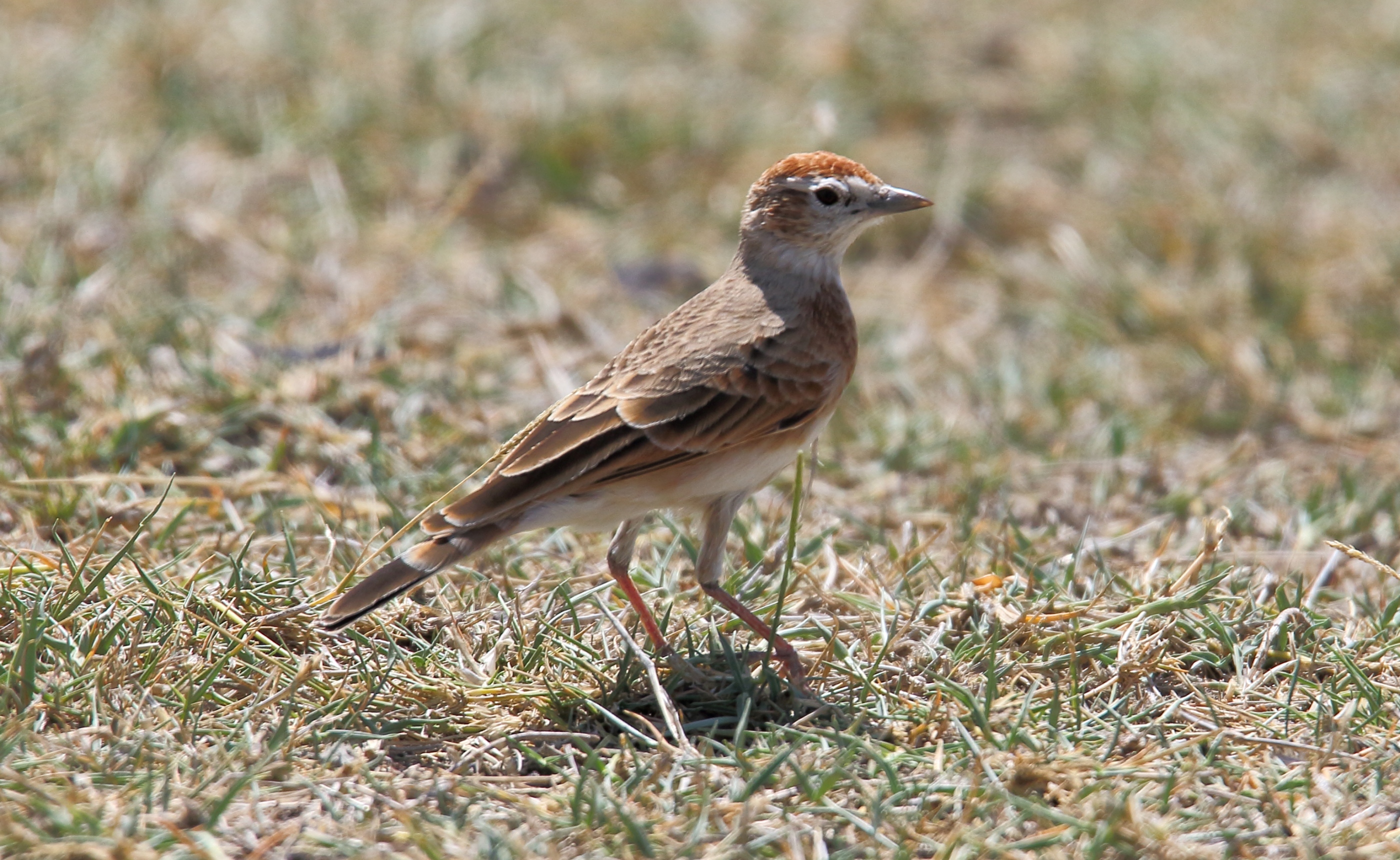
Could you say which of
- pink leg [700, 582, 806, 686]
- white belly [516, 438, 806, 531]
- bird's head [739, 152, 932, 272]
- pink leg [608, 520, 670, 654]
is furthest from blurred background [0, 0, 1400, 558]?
pink leg [700, 582, 806, 686]

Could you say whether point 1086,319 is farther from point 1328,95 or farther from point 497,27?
point 497,27

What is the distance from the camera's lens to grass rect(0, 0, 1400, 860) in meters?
3.59

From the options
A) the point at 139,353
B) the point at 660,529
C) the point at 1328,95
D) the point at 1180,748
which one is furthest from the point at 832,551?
the point at 1328,95

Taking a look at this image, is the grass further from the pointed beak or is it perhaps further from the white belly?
the pointed beak

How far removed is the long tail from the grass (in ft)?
0.82

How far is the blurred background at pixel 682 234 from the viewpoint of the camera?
19.3 feet

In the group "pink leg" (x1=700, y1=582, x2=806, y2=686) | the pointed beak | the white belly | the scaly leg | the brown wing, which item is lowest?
"pink leg" (x1=700, y1=582, x2=806, y2=686)

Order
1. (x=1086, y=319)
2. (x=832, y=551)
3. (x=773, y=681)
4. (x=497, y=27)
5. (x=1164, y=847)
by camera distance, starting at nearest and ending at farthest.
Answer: (x=1164, y=847) → (x=773, y=681) → (x=832, y=551) → (x=1086, y=319) → (x=497, y=27)

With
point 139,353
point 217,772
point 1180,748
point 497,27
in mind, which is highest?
point 497,27

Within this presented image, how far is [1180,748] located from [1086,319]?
421cm

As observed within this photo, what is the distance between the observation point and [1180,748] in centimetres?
374

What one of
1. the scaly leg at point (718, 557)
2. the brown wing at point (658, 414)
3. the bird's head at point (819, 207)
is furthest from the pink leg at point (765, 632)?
the bird's head at point (819, 207)

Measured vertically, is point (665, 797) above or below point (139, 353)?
below

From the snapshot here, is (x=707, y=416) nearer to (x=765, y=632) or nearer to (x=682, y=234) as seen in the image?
(x=765, y=632)
